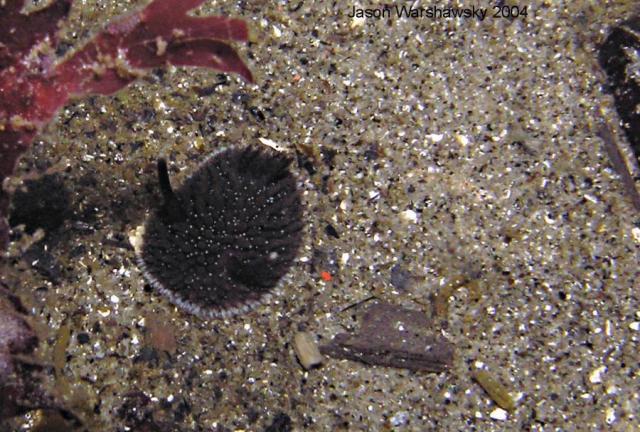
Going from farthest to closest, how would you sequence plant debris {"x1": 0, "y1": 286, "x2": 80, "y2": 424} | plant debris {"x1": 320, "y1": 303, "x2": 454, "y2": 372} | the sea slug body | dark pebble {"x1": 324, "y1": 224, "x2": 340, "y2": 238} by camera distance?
dark pebble {"x1": 324, "y1": 224, "x2": 340, "y2": 238} → plant debris {"x1": 320, "y1": 303, "x2": 454, "y2": 372} → plant debris {"x1": 0, "y1": 286, "x2": 80, "y2": 424} → the sea slug body

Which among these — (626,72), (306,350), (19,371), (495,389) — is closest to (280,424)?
(306,350)

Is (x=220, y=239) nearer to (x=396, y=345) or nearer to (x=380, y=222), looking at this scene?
(x=380, y=222)

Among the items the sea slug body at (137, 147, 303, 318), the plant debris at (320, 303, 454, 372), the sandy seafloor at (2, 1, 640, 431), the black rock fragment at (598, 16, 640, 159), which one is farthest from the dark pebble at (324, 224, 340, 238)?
the black rock fragment at (598, 16, 640, 159)

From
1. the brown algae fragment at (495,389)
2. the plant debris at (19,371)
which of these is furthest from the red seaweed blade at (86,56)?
the brown algae fragment at (495,389)

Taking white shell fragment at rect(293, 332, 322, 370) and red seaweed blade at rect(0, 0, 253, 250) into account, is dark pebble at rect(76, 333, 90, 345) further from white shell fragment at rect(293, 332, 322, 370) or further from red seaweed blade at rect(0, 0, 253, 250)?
white shell fragment at rect(293, 332, 322, 370)

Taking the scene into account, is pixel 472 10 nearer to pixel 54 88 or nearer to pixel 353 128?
pixel 353 128

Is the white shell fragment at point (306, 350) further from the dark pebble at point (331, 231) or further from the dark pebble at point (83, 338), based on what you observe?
the dark pebble at point (83, 338)
